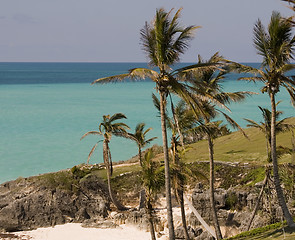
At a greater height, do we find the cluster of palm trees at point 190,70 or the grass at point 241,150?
the cluster of palm trees at point 190,70

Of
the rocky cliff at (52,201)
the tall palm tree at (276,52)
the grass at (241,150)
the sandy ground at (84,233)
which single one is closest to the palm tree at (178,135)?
the tall palm tree at (276,52)

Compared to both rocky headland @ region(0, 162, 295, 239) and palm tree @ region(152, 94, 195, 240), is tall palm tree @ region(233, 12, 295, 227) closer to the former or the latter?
palm tree @ region(152, 94, 195, 240)

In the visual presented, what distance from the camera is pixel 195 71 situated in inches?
531

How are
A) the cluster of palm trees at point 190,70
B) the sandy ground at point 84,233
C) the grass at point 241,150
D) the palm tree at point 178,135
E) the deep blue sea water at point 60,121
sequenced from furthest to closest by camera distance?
the deep blue sea water at point 60,121, the grass at point 241,150, the sandy ground at point 84,233, the palm tree at point 178,135, the cluster of palm trees at point 190,70

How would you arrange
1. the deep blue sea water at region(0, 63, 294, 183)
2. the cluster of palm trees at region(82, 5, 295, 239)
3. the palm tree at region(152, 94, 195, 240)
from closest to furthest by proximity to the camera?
1. the cluster of palm trees at region(82, 5, 295, 239)
2. the palm tree at region(152, 94, 195, 240)
3. the deep blue sea water at region(0, 63, 294, 183)

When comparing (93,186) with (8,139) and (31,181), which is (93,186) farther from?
(8,139)

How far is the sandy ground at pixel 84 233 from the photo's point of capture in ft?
83.8

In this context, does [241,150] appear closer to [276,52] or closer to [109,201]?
[109,201]

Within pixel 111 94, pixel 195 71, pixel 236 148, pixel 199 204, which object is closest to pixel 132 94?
pixel 111 94

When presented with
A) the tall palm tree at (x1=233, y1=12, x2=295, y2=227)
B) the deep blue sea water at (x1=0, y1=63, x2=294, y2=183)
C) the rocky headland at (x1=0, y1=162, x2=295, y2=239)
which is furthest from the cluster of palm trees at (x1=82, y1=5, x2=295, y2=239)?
the deep blue sea water at (x1=0, y1=63, x2=294, y2=183)

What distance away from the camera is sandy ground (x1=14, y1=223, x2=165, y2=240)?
83.8 ft

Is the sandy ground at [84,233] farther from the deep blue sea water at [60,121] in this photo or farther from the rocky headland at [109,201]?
the deep blue sea water at [60,121]

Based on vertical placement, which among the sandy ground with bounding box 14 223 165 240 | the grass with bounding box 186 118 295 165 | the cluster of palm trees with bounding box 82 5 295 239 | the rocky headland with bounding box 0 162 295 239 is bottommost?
the sandy ground with bounding box 14 223 165 240

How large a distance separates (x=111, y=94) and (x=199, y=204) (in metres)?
119
